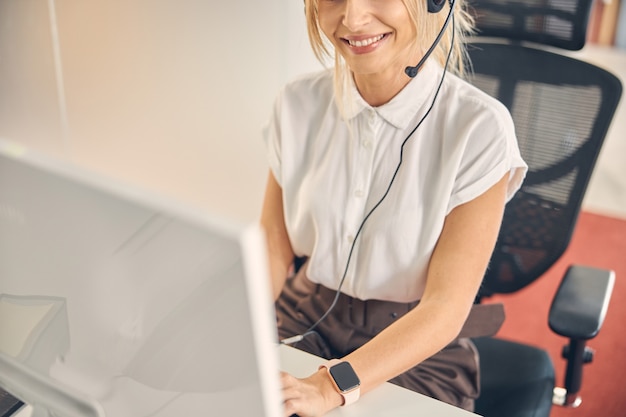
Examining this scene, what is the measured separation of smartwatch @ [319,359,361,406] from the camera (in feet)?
3.36

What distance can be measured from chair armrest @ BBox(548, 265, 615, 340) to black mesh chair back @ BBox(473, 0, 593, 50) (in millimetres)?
449

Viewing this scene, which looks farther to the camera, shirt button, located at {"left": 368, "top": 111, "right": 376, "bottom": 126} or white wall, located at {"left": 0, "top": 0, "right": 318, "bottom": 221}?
white wall, located at {"left": 0, "top": 0, "right": 318, "bottom": 221}

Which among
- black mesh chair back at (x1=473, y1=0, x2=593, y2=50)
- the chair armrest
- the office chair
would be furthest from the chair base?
black mesh chair back at (x1=473, y1=0, x2=593, y2=50)

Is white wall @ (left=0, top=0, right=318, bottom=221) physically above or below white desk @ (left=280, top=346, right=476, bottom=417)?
above

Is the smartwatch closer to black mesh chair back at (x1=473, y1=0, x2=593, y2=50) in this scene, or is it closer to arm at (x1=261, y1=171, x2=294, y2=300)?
arm at (x1=261, y1=171, x2=294, y2=300)

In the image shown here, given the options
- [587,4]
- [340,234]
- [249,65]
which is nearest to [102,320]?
[340,234]

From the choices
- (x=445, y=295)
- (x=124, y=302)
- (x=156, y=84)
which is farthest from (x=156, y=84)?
(x=124, y=302)

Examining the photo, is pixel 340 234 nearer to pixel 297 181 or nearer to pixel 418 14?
pixel 297 181

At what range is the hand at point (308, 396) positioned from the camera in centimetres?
100

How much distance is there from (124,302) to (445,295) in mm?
682

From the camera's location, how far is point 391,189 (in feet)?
4.31

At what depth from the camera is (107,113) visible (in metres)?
1.66

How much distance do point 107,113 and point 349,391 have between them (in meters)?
0.92

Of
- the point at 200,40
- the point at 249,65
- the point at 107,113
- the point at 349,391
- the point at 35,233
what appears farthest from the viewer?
the point at 249,65
